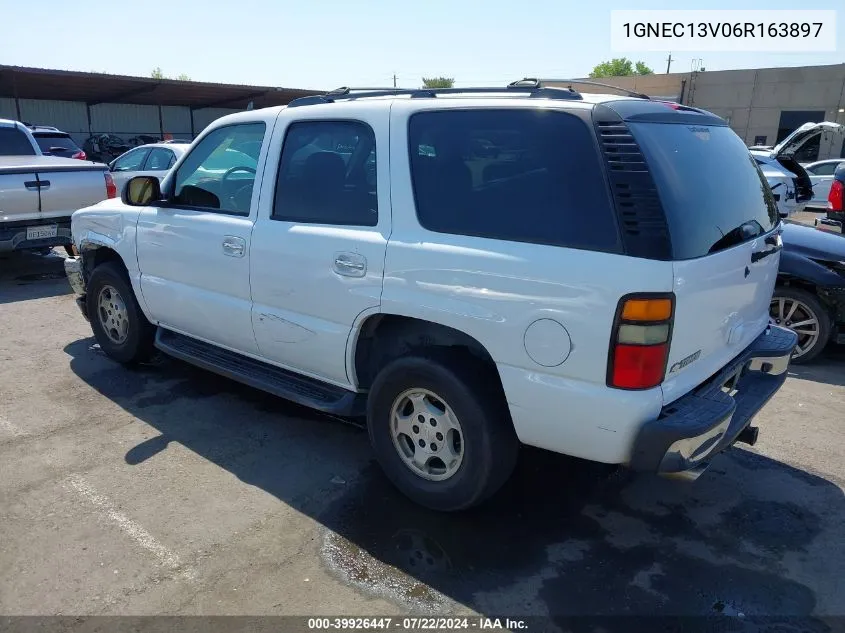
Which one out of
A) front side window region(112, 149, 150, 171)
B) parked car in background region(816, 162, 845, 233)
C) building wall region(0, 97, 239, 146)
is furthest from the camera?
building wall region(0, 97, 239, 146)

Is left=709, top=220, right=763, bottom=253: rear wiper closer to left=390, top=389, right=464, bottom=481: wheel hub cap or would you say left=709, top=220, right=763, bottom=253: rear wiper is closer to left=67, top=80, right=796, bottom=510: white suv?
left=67, top=80, right=796, bottom=510: white suv

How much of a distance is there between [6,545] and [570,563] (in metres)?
2.63

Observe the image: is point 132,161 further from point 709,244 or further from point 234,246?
point 709,244

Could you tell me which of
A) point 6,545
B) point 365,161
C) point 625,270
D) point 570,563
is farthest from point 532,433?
point 6,545

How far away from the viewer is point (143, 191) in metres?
4.45

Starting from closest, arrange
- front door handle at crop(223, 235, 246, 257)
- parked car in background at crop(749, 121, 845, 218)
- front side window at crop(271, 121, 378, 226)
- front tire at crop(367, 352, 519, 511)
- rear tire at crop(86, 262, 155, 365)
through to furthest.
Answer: front tire at crop(367, 352, 519, 511) → front side window at crop(271, 121, 378, 226) → front door handle at crop(223, 235, 246, 257) → rear tire at crop(86, 262, 155, 365) → parked car in background at crop(749, 121, 845, 218)

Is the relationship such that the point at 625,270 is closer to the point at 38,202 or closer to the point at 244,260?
the point at 244,260

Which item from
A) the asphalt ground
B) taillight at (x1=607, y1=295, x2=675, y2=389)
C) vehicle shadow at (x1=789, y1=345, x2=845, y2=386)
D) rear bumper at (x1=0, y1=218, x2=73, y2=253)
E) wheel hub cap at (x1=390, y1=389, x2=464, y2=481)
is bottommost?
the asphalt ground

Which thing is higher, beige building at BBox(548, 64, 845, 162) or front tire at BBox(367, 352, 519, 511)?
beige building at BBox(548, 64, 845, 162)

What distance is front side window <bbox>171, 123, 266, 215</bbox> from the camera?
399 centimetres

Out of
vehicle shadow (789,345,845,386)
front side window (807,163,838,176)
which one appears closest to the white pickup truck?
vehicle shadow (789,345,845,386)

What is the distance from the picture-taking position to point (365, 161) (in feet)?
11.2

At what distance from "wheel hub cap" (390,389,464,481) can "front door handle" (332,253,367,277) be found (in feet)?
2.14

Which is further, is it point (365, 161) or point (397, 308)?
point (365, 161)
